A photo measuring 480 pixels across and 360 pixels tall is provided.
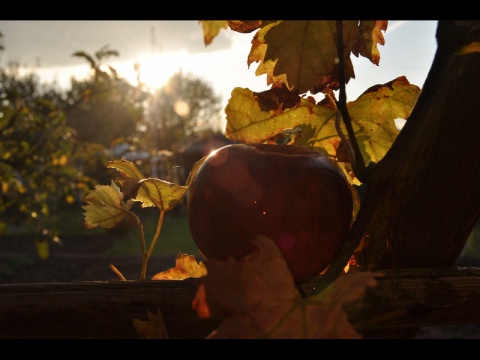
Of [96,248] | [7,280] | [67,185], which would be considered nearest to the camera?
[67,185]

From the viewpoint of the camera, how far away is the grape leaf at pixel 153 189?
870 millimetres

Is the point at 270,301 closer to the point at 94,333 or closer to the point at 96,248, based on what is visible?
the point at 94,333

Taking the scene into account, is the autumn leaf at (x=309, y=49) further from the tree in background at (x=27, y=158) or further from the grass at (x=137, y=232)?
the grass at (x=137, y=232)

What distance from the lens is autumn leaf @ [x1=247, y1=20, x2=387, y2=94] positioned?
0.82 meters

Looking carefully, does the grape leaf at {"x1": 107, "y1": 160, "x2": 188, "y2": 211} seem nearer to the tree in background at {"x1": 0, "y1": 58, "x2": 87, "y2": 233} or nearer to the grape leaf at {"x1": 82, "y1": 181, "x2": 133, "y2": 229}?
the grape leaf at {"x1": 82, "y1": 181, "x2": 133, "y2": 229}

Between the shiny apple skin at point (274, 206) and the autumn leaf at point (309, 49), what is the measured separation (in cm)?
13

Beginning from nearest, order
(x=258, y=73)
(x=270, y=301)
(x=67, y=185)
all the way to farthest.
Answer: (x=270, y=301)
(x=258, y=73)
(x=67, y=185)

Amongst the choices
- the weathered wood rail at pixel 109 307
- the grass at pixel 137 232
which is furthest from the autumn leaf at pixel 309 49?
the grass at pixel 137 232

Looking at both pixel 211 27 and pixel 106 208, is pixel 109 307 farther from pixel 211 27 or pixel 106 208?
pixel 211 27

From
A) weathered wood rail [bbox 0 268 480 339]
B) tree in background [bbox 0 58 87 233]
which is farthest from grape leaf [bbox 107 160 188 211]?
tree in background [bbox 0 58 87 233]

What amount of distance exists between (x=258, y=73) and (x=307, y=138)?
180mm
